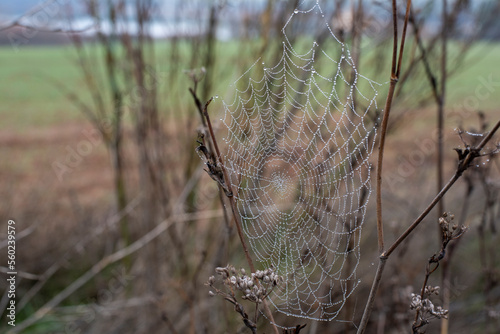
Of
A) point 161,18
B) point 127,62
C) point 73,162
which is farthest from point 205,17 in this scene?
point 73,162

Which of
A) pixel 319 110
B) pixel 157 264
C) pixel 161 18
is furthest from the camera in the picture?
pixel 319 110

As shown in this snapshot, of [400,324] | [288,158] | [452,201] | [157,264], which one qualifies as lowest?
[400,324]

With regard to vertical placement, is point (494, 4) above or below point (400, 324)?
above

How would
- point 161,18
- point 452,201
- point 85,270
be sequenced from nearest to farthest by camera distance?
point 161,18, point 85,270, point 452,201

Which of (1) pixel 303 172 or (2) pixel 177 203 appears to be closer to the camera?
(1) pixel 303 172

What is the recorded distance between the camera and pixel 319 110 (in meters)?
2.64

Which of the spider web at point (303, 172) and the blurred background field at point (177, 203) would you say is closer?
the spider web at point (303, 172)

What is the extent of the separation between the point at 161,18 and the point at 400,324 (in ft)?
5.19

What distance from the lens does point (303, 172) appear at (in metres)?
1.68

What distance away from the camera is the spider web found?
117 cm

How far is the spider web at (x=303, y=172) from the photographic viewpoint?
1165mm

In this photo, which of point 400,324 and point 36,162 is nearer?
point 400,324

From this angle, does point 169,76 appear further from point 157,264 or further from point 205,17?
point 157,264

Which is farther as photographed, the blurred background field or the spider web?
the blurred background field
